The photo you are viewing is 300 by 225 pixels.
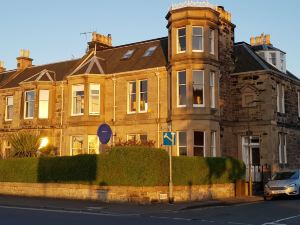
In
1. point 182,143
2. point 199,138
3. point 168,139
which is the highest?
point 199,138

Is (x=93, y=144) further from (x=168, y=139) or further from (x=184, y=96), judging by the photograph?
(x=168, y=139)

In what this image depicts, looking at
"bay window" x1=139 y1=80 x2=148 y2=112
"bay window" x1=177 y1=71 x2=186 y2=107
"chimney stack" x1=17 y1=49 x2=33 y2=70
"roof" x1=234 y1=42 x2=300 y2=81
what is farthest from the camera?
"chimney stack" x1=17 y1=49 x2=33 y2=70

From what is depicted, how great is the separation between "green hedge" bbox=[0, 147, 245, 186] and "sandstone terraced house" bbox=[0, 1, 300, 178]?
167 inches

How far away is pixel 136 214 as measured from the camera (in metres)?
17.5

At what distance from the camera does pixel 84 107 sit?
34.1 metres

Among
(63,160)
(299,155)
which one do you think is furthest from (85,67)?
(299,155)

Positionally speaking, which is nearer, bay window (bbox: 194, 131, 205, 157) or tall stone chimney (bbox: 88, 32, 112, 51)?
bay window (bbox: 194, 131, 205, 157)

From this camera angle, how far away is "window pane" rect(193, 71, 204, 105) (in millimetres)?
30109

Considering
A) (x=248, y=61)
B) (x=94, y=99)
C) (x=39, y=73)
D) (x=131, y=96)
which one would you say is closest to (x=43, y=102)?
(x=39, y=73)

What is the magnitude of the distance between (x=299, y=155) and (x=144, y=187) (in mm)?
20030

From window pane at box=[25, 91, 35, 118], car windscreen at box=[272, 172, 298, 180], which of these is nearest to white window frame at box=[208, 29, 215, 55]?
car windscreen at box=[272, 172, 298, 180]

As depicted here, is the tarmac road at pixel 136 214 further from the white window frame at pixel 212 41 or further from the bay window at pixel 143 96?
the bay window at pixel 143 96

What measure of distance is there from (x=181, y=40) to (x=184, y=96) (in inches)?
157

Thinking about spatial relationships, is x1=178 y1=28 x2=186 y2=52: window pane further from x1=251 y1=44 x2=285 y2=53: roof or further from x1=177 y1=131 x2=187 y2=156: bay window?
x1=251 y1=44 x2=285 y2=53: roof
